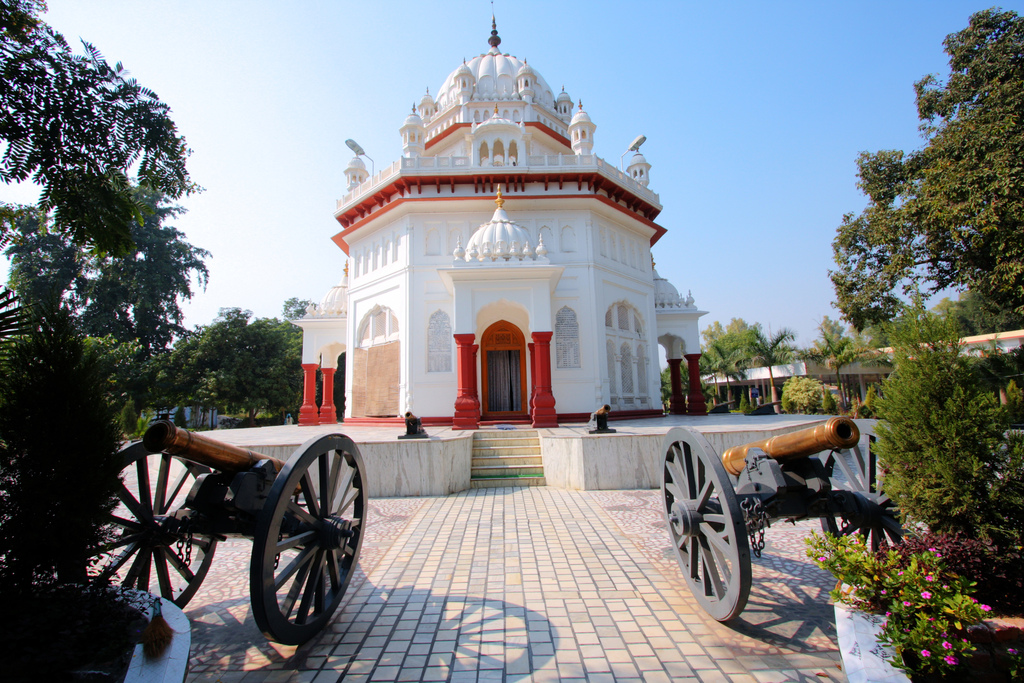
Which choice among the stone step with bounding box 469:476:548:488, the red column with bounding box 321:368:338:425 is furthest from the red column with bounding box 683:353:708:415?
the red column with bounding box 321:368:338:425

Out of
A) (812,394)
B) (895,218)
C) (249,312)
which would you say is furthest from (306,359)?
(812,394)

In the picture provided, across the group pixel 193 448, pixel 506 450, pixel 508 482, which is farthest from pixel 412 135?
pixel 193 448

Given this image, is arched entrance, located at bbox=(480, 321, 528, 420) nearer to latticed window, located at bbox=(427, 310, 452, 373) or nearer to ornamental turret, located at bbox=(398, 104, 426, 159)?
latticed window, located at bbox=(427, 310, 452, 373)

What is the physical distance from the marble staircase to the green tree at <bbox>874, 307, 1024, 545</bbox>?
6633mm

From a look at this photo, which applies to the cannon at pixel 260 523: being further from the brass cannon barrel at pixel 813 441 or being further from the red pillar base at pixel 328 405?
the red pillar base at pixel 328 405

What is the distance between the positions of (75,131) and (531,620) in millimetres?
5130

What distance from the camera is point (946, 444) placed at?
137 inches

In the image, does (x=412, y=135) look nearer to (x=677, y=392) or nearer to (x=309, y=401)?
(x=309, y=401)

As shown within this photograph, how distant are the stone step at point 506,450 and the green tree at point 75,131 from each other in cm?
770

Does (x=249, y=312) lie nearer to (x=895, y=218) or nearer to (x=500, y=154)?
(x=500, y=154)

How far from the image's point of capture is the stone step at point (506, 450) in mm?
10548

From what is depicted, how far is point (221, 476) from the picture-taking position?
3.36 metres

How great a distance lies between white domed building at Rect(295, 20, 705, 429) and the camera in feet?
44.0

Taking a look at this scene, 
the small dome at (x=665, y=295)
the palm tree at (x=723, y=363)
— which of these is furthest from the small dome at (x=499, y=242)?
the palm tree at (x=723, y=363)
